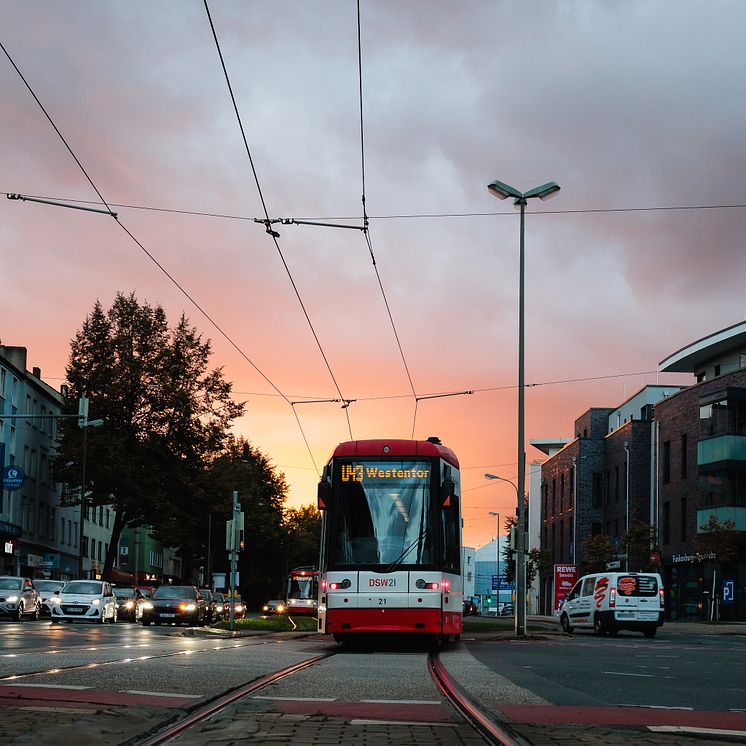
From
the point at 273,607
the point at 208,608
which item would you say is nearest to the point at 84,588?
the point at 208,608

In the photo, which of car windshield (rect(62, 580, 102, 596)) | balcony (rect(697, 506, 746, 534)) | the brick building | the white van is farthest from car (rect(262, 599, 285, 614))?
the white van

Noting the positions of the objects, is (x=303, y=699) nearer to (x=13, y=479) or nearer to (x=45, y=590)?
(x=45, y=590)

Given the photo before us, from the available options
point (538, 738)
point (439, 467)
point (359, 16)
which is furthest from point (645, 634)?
point (538, 738)

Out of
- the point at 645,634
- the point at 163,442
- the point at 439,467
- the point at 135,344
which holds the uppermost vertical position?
the point at 135,344

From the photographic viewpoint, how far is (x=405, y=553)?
890 inches

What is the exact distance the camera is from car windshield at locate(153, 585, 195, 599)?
1829 inches

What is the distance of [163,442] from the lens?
214 ft

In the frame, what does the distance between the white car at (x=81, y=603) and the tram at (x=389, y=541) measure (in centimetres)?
2308

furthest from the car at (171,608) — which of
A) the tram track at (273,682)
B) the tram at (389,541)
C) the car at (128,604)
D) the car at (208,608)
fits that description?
the tram track at (273,682)

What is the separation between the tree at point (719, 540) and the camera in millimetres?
53500

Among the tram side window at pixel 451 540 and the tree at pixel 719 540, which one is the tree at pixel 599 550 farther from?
the tram side window at pixel 451 540

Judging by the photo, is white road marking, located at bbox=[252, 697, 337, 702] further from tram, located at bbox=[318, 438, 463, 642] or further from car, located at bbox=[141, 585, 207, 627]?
car, located at bbox=[141, 585, 207, 627]

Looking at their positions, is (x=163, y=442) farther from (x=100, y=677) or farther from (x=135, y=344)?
(x=100, y=677)

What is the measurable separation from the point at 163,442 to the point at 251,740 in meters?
57.8
